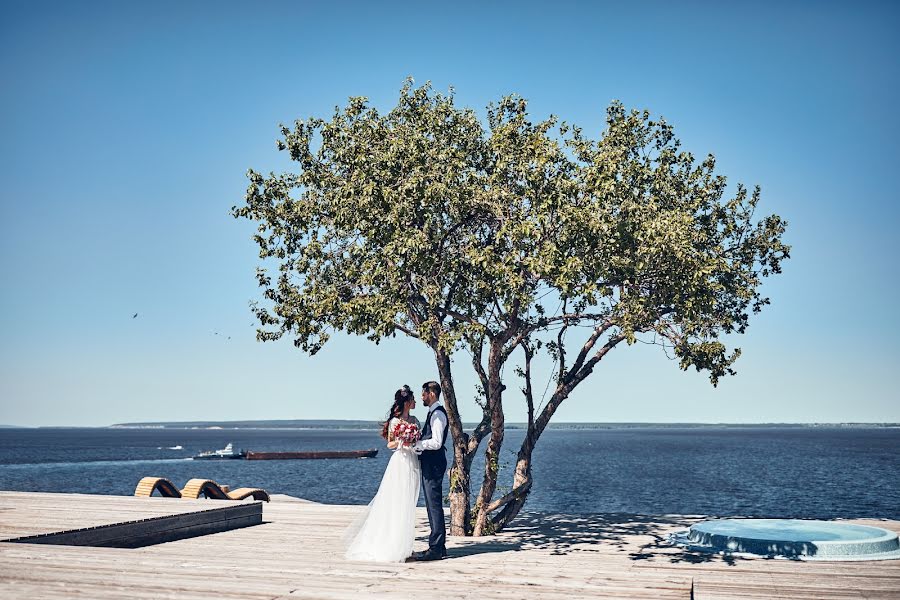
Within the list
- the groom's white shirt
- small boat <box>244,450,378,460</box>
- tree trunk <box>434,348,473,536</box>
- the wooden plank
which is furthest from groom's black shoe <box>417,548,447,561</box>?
small boat <box>244,450,378,460</box>

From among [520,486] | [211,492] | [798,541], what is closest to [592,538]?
[520,486]

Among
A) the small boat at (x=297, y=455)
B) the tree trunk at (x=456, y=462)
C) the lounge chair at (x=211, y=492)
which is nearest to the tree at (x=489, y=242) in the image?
the tree trunk at (x=456, y=462)

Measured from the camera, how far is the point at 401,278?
15.8 meters

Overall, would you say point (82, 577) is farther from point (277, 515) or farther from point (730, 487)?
point (730, 487)

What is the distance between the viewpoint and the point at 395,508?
45.1 ft

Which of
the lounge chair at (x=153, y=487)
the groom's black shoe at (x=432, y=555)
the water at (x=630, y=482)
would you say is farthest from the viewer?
the water at (x=630, y=482)

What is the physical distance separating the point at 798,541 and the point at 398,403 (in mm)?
7079

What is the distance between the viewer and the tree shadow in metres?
14.6

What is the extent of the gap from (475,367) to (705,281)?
4976mm

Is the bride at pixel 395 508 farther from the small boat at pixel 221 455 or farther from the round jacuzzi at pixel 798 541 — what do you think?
the small boat at pixel 221 455

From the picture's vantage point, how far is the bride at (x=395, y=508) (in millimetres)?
13500

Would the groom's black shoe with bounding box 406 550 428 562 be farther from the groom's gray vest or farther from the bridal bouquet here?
the bridal bouquet

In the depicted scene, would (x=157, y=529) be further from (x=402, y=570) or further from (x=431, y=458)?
(x=402, y=570)

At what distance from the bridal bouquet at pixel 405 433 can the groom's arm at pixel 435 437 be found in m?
0.13
